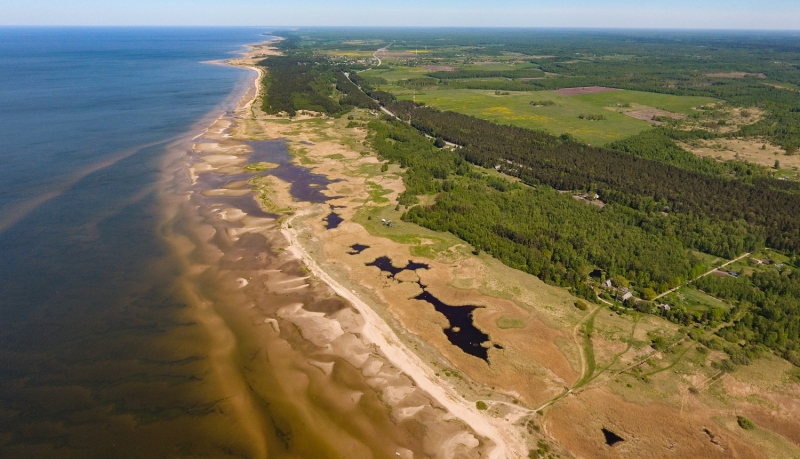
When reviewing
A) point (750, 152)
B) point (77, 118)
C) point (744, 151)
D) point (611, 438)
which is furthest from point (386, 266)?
point (77, 118)

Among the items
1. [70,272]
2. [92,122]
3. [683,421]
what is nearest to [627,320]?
[683,421]

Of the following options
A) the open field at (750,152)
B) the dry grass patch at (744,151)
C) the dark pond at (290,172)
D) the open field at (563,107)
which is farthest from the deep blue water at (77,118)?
the open field at (750,152)

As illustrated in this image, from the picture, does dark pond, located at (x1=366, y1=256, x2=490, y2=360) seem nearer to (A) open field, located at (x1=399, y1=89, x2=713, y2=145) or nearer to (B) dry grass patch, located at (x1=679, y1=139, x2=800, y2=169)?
(A) open field, located at (x1=399, y1=89, x2=713, y2=145)

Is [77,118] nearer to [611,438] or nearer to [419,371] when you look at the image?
[419,371]

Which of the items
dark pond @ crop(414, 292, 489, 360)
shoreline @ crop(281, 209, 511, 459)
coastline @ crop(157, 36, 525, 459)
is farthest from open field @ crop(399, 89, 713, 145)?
coastline @ crop(157, 36, 525, 459)

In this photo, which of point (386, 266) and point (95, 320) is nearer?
point (95, 320)

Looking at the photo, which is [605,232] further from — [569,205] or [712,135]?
[712,135]
